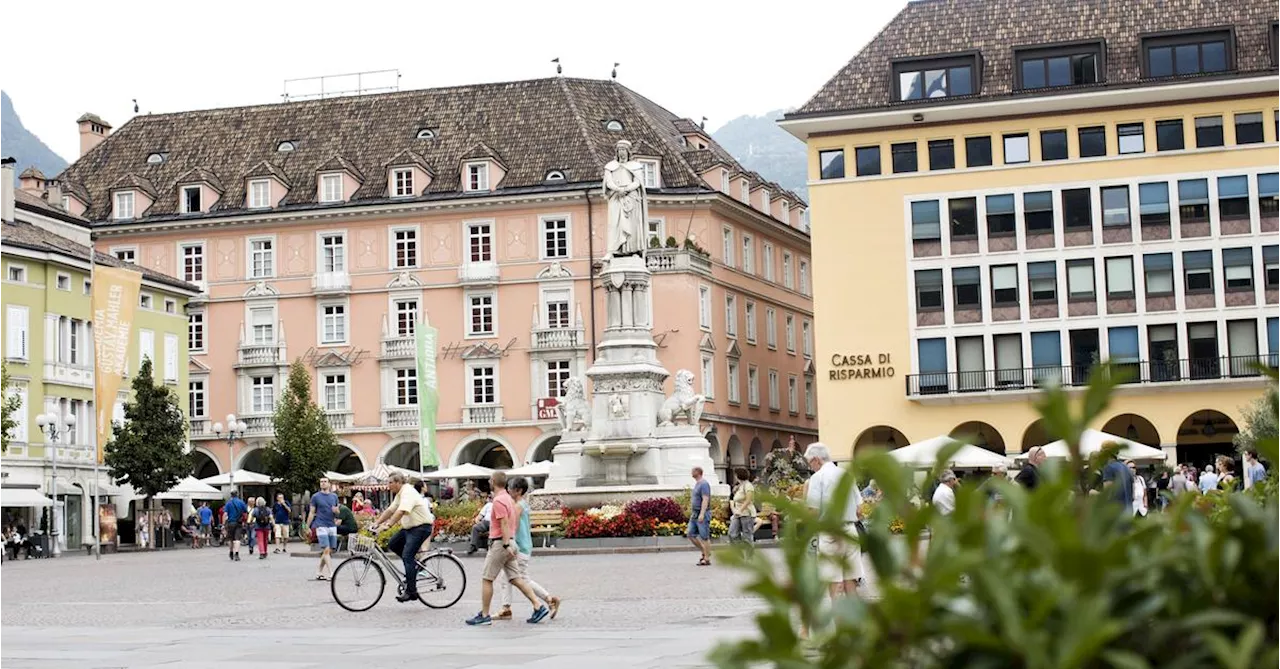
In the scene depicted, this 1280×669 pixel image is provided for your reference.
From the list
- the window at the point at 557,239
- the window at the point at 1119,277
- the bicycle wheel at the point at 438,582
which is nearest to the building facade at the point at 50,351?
the window at the point at 557,239

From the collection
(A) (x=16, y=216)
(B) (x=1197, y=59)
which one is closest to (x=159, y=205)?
(A) (x=16, y=216)

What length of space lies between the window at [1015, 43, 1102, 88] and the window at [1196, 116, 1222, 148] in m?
3.50

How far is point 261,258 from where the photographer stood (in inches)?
→ 3041

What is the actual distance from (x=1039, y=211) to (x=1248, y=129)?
6.73 m

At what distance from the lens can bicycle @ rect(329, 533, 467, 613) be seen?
21375 mm

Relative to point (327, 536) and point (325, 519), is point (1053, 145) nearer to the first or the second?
point (325, 519)

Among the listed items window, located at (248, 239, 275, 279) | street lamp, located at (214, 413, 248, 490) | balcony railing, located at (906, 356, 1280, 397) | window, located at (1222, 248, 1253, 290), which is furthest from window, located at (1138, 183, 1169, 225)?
window, located at (248, 239, 275, 279)

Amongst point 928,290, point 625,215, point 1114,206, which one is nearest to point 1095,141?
point 1114,206

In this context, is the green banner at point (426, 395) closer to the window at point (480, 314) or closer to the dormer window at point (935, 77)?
the dormer window at point (935, 77)

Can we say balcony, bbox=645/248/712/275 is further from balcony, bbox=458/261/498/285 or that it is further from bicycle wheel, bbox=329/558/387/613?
bicycle wheel, bbox=329/558/387/613

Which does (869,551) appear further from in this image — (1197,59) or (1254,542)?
(1197,59)

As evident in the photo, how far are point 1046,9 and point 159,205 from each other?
3667cm

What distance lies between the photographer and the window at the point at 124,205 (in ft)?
258

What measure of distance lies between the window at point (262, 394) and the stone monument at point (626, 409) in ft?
122
